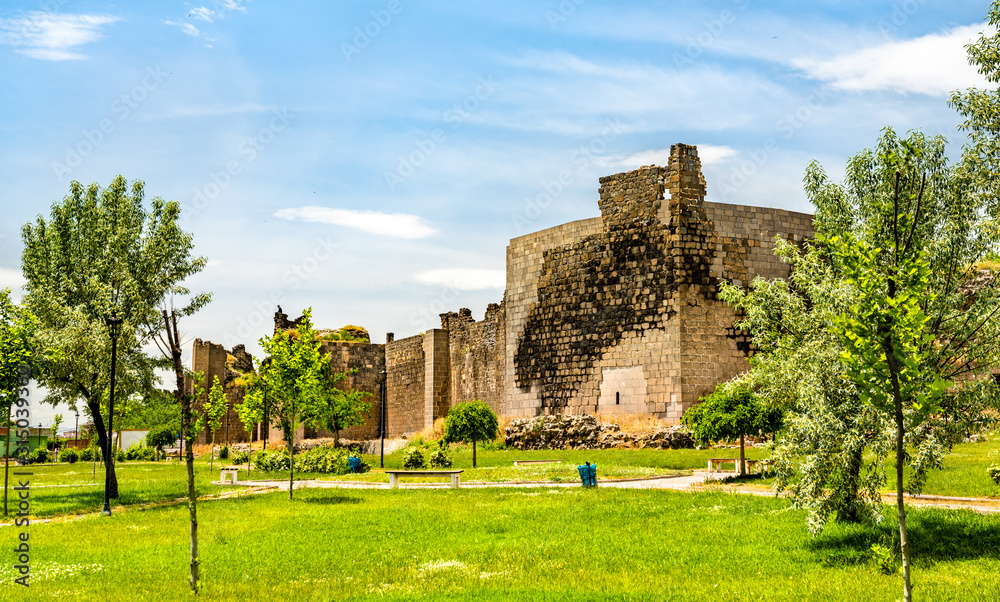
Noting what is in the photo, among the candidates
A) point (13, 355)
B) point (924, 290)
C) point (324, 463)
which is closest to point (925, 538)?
point (924, 290)

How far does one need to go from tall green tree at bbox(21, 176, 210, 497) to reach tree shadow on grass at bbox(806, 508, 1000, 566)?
14640 millimetres

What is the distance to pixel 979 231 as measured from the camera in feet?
33.2

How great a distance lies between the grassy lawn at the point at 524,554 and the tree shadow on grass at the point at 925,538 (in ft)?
0.08

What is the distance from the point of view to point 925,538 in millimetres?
10031

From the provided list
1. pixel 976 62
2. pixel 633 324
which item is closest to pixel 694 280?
pixel 633 324

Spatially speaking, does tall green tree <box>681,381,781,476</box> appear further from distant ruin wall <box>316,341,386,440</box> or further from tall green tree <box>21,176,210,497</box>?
distant ruin wall <box>316,341,386,440</box>

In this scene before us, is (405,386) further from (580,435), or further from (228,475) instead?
(228,475)

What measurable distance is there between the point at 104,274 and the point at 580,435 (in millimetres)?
14692

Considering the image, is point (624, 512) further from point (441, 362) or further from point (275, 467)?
point (441, 362)

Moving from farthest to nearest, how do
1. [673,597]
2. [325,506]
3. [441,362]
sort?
[441,362] → [325,506] → [673,597]

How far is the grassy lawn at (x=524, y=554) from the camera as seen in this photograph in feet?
28.2

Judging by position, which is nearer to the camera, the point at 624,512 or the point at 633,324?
the point at 624,512

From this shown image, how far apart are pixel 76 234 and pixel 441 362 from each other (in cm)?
2055

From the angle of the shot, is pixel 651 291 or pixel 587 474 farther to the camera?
pixel 651 291
